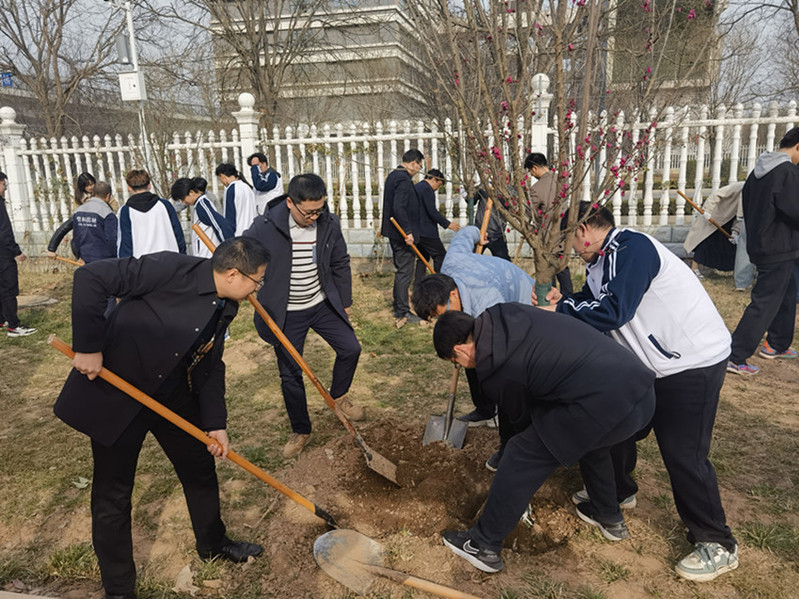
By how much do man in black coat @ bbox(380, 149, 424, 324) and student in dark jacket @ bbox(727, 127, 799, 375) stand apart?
3189 millimetres

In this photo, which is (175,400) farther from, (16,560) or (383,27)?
(383,27)

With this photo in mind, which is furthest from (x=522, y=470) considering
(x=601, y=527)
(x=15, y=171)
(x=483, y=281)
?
(x=15, y=171)

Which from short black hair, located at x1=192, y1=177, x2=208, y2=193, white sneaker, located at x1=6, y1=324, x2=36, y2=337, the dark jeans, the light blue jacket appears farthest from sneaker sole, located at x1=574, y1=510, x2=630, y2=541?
white sneaker, located at x1=6, y1=324, x2=36, y2=337

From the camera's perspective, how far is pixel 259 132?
9.98 meters

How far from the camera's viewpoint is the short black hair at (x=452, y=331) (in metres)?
2.35

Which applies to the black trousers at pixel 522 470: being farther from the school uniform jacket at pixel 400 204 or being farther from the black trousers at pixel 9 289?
the black trousers at pixel 9 289

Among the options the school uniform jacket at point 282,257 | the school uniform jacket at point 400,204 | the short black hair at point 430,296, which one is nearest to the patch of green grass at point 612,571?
the short black hair at point 430,296

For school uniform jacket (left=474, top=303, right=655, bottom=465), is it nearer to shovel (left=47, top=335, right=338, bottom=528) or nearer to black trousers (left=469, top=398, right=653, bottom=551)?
black trousers (left=469, top=398, right=653, bottom=551)

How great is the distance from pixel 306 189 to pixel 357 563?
2.08m

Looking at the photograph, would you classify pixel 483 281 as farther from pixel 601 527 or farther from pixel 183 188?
pixel 183 188

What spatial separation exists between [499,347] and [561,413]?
41 centimetres

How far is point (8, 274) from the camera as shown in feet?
21.9

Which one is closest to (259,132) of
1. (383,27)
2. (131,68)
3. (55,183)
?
(131,68)

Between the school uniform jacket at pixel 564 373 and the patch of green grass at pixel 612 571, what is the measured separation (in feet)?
2.17
